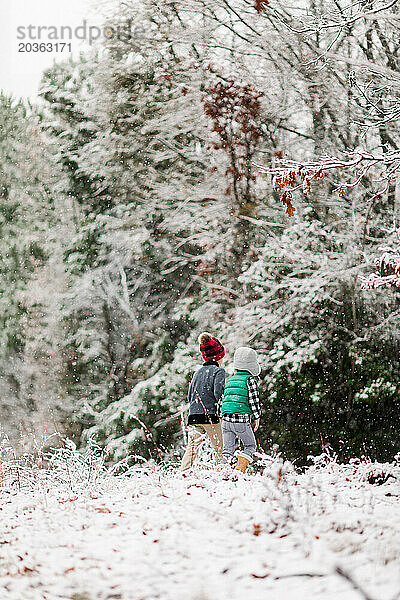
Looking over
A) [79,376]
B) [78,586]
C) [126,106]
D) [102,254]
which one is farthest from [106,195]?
[78,586]

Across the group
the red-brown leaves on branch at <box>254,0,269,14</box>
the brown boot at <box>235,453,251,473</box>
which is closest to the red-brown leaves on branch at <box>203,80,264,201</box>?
the red-brown leaves on branch at <box>254,0,269,14</box>

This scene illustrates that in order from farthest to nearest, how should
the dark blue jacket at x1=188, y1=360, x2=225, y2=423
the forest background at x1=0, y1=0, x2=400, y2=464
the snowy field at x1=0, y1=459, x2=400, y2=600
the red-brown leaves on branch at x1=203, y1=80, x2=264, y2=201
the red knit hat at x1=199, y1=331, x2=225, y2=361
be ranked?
the red-brown leaves on branch at x1=203, y1=80, x2=264, y2=201
the forest background at x1=0, y1=0, x2=400, y2=464
the red knit hat at x1=199, y1=331, x2=225, y2=361
the dark blue jacket at x1=188, y1=360, x2=225, y2=423
the snowy field at x1=0, y1=459, x2=400, y2=600

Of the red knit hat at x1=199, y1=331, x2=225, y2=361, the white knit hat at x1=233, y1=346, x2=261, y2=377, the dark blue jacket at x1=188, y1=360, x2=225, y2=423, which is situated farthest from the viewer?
the red knit hat at x1=199, y1=331, x2=225, y2=361

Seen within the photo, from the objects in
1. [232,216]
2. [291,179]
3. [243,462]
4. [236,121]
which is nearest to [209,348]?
[243,462]

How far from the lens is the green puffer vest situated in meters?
6.95

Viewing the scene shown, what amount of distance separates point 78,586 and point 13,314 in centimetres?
1878

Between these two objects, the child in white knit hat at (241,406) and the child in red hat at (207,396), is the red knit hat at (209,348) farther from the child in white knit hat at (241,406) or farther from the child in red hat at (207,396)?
the child in white knit hat at (241,406)

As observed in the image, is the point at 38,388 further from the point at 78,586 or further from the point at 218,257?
the point at 78,586

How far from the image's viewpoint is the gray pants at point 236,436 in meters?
6.90

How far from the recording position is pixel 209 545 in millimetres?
3885

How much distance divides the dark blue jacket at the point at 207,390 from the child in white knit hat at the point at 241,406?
0.13 meters

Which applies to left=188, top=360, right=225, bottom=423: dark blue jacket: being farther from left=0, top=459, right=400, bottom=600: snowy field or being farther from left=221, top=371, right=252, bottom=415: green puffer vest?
left=0, top=459, right=400, bottom=600: snowy field

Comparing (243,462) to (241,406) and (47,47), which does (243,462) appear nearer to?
(241,406)

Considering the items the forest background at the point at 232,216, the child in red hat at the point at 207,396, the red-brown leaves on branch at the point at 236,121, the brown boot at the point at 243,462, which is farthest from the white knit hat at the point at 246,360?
the red-brown leaves on branch at the point at 236,121
